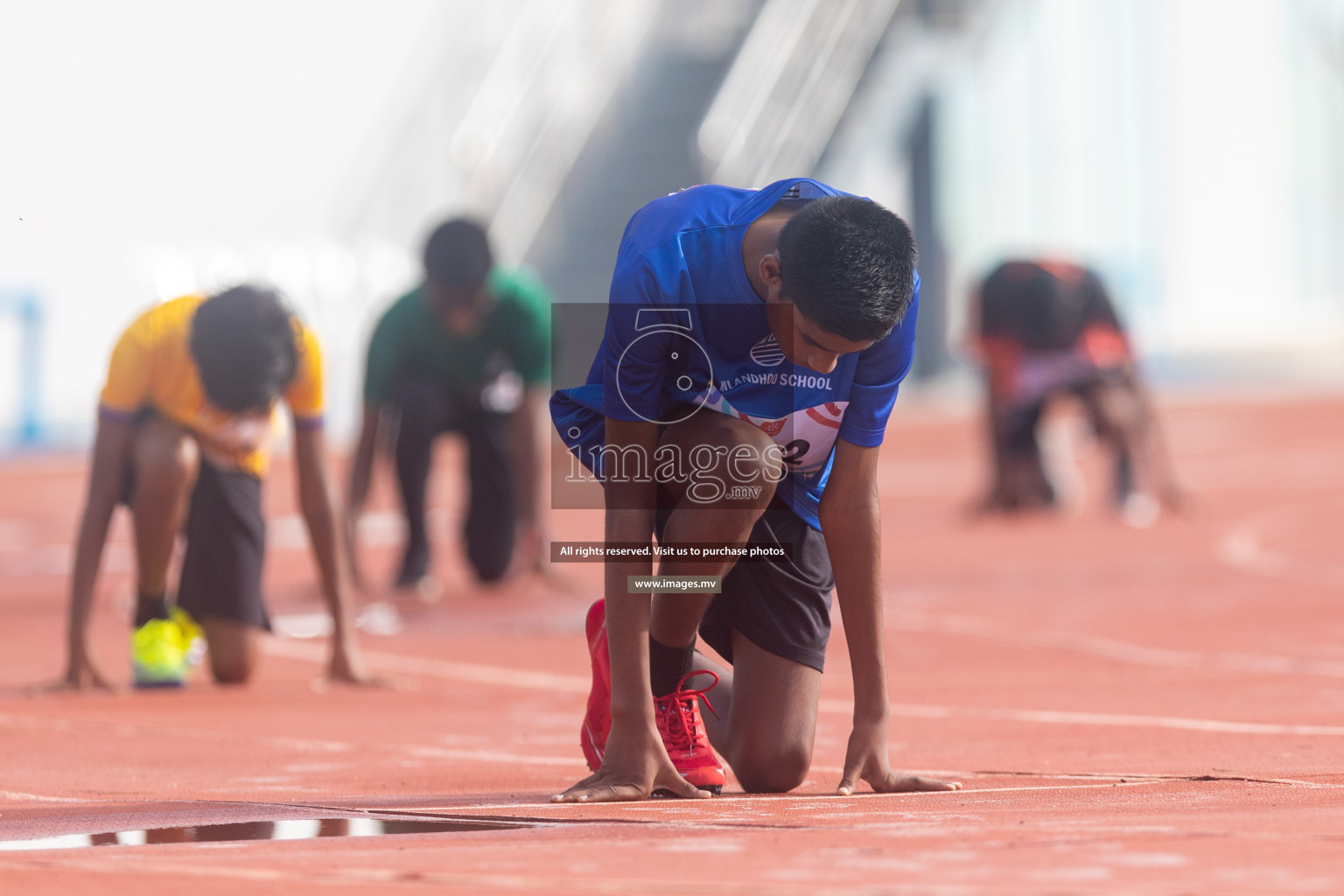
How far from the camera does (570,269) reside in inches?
770

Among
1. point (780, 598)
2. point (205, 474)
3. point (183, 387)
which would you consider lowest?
point (780, 598)

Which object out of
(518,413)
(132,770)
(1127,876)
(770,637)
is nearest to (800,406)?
(770,637)

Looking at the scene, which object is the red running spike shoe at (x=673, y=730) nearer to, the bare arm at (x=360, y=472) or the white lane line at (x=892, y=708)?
the white lane line at (x=892, y=708)

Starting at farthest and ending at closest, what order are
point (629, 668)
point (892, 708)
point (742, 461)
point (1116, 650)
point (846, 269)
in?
point (1116, 650) → point (892, 708) → point (742, 461) → point (629, 668) → point (846, 269)

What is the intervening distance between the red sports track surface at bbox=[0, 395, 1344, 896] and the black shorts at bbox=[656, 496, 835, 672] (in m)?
0.33

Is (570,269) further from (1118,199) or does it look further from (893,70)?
(1118,199)

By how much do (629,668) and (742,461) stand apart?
1.65 feet

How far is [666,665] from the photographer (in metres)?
4.34

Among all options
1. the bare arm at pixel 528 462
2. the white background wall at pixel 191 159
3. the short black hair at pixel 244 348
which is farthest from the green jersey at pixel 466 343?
the white background wall at pixel 191 159

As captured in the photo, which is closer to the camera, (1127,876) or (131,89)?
(1127,876)

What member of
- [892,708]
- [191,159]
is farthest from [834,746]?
[191,159]

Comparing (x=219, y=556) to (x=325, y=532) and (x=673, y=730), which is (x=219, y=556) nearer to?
(x=325, y=532)

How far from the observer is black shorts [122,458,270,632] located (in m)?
6.47

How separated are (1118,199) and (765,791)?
25875 millimetres
